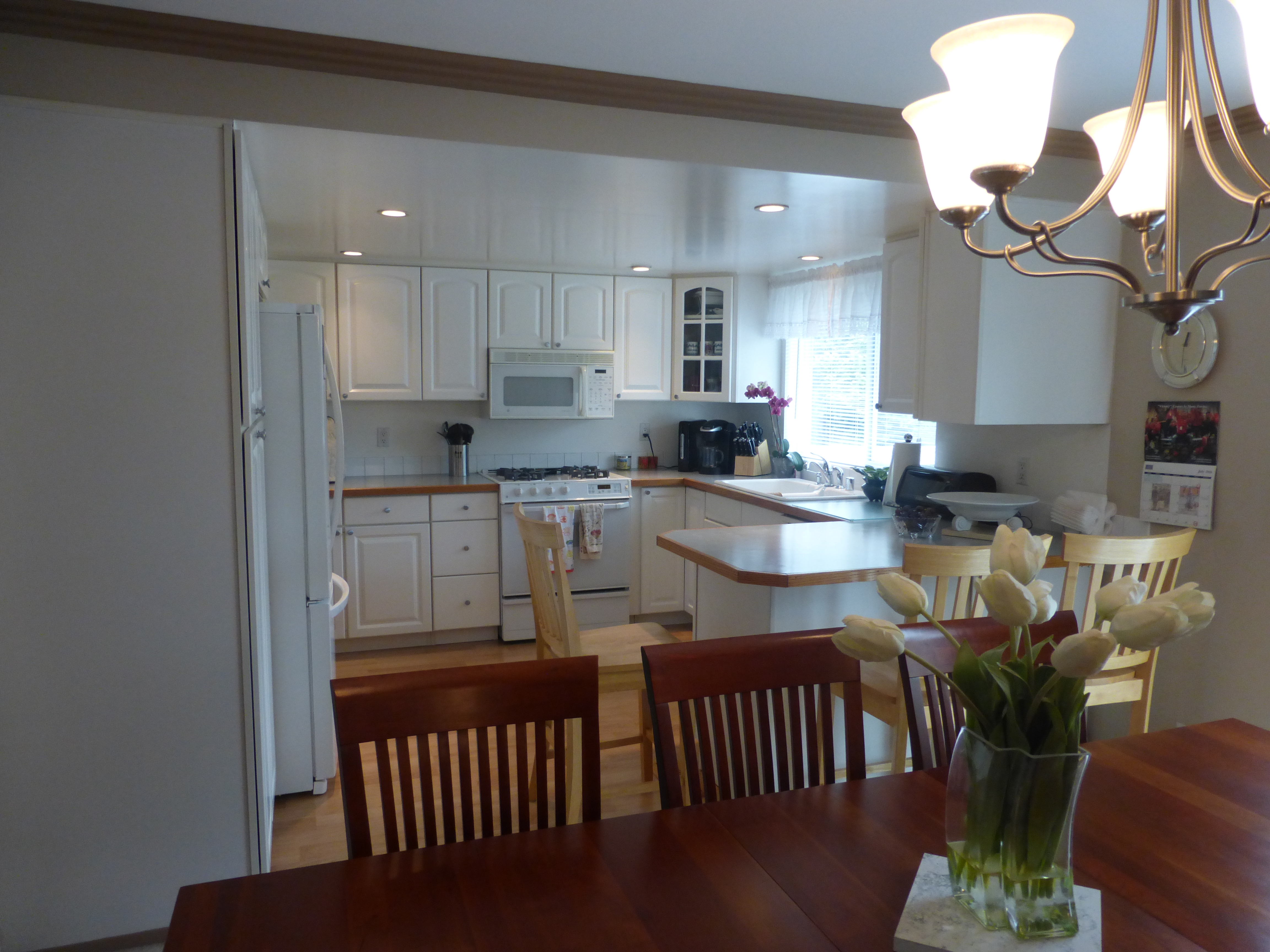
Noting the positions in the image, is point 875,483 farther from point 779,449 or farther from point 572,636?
point 572,636

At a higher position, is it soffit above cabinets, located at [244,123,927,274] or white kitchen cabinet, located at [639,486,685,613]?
soffit above cabinets, located at [244,123,927,274]

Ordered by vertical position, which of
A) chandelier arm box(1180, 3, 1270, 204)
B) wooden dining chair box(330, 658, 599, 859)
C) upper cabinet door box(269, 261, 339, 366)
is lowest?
wooden dining chair box(330, 658, 599, 859)

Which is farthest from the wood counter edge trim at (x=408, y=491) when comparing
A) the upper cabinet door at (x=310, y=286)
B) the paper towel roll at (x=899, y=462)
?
the paper towel roll at (x=899, y=462)

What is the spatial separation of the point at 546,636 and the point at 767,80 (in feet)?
5.76

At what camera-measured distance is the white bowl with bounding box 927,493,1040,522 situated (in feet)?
10.0

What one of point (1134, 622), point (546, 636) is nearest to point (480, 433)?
point (546, 636)

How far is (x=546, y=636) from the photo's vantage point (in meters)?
2.71

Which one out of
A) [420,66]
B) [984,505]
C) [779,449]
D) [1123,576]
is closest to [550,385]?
[779,449]

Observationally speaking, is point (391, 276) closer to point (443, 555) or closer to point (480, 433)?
point (480, 433)

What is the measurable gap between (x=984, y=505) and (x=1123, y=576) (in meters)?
0.70

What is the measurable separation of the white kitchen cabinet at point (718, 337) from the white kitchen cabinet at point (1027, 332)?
6.48 feet

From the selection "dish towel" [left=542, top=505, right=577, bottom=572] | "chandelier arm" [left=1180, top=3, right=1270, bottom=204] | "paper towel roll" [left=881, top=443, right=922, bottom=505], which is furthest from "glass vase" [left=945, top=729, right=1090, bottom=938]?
"dish towel" [left=542, top=505, right=577, bottom=572]

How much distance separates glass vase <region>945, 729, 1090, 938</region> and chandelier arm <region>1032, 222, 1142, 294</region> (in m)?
0.67

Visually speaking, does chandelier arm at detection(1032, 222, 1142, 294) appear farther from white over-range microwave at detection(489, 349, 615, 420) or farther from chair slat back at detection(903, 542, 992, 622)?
white over-range microwave at detection(489, 349, 615, 420)
